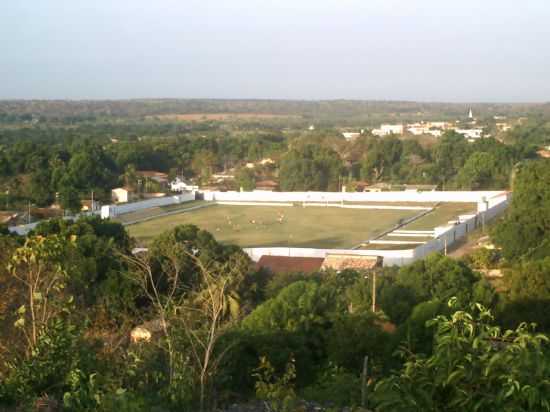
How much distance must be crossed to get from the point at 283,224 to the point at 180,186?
38.8 feet

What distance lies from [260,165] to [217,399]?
39.2 meters

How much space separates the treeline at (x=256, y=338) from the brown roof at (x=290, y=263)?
7.75ft

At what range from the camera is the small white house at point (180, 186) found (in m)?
36.6


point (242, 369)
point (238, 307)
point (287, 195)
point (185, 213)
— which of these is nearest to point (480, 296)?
point (238, 307)

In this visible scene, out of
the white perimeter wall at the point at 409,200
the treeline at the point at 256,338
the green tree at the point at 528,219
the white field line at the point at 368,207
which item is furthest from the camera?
the white field line at the point at 368,207

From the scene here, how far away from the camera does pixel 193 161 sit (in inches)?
1763

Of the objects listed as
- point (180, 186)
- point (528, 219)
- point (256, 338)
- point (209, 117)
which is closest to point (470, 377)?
point (256, 338)

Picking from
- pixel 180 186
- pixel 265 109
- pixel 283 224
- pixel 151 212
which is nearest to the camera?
pixel 283 224

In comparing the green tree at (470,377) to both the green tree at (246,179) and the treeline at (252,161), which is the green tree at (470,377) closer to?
the treeline at (252,161)

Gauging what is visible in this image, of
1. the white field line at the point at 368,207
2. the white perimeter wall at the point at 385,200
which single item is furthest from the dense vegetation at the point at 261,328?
the white field line at the point at 368,207

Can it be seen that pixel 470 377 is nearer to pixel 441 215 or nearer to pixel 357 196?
pixel 441 215

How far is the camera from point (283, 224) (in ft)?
87.8

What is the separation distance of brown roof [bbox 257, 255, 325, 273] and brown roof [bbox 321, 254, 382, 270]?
0.27 m

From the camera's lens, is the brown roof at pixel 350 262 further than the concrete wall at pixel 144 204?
No
